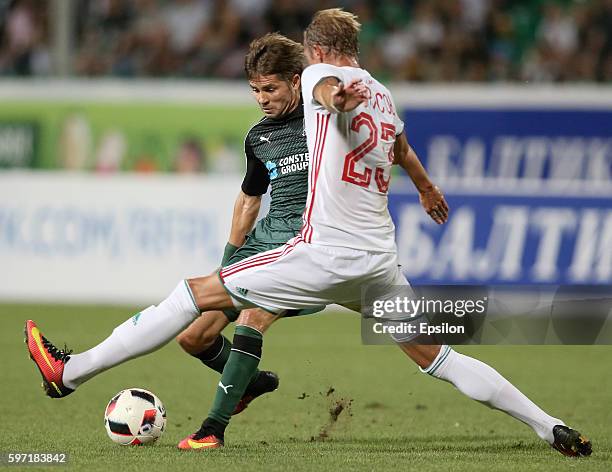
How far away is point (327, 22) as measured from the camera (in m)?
5.35

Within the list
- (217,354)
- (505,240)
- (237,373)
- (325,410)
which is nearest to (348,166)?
(237,373)

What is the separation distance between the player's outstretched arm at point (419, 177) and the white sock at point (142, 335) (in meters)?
1.17

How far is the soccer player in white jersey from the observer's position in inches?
211

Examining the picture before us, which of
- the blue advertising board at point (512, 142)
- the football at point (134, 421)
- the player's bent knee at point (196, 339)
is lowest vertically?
the blue advertising board at point (512, 142)

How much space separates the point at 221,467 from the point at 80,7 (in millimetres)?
11411

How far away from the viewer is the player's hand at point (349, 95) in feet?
16.5

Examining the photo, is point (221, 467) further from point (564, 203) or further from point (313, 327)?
point (564, 203)

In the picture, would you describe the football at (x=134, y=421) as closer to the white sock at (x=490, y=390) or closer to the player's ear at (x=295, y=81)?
the white sock at (x=490, y=390)

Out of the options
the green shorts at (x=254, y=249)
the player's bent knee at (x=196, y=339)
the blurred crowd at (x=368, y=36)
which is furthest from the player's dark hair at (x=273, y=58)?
the blurred crowd at (x=368, y=36)

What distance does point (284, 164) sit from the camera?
20.5 feet

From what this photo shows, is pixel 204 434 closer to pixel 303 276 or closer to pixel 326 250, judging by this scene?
pixel 303 276

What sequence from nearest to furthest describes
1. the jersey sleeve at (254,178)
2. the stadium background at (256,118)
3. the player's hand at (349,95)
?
the player's hand at (349,95) → the jersey sleeve at (254,178) → the stadium background at (256,118)

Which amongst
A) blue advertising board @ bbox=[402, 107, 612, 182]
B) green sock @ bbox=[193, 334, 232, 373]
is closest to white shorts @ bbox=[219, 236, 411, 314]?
green sock @ bbox=[193, 334, 232, 373]

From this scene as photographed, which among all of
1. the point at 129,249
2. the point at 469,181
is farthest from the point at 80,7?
the point at 469,181
